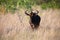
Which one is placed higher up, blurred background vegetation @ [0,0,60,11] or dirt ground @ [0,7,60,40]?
blurred background vegetation @ [0,0,60,11]

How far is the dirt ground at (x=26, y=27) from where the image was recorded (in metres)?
1.65

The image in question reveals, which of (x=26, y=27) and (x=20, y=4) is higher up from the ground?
(x=20, y=4)

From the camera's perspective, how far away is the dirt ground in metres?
1.65

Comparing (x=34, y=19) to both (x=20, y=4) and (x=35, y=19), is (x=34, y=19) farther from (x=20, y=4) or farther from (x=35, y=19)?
(x=20, y=4)

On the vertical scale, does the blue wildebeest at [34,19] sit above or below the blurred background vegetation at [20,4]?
below

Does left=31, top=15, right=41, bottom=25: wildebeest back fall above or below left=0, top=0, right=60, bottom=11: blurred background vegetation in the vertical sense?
below

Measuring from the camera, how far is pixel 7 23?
65.6 inches

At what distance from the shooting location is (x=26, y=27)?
167 cm

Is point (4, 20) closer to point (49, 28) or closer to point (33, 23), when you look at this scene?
point (33, 23)

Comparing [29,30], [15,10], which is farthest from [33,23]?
[15,10]

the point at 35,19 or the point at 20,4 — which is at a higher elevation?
the point at 20,4

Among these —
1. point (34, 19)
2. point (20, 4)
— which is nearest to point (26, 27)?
point (34, 19)

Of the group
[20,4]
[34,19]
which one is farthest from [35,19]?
[20,4]

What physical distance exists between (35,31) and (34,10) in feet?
0.60
